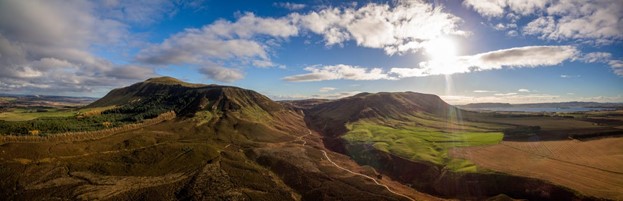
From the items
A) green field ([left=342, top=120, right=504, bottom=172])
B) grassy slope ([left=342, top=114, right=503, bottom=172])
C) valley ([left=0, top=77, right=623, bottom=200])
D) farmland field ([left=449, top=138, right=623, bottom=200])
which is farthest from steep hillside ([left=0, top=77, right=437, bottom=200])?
farmland field ([left=449, top=138, right=623, bottom=200])

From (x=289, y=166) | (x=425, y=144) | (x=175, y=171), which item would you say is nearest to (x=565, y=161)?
(x=425, y=144)

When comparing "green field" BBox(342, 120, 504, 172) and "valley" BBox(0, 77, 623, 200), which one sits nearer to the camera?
"valley" BBox(0, 77, 623, 200)

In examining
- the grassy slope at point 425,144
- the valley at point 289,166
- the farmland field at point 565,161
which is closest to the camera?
the farmland field at point 565,161

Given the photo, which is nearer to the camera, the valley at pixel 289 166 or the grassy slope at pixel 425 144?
the valley at pixel 289 166

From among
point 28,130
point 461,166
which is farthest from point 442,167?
point 28,130

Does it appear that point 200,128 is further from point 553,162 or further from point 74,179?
point 553,162

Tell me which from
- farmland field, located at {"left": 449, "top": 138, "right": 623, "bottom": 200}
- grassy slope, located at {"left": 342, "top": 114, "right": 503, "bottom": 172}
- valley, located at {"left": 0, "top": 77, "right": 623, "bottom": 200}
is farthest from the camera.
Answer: grassy slope, located at {"left": 342, "top": 114, "right": 503, "bottom": 172}

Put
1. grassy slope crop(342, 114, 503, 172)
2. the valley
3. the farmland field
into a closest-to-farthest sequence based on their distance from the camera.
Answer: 1. the farmland field
2. the valley
3. grassy slope crop(342, 114, 503, 172)

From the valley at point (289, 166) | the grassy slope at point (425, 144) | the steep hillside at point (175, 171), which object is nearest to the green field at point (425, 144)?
the grassy slope at point (425, 144)

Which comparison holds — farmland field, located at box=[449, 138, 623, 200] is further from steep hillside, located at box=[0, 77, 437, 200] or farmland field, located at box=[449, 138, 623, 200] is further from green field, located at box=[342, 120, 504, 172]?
steep hillside, located at box=[0, 77, 437, 200]

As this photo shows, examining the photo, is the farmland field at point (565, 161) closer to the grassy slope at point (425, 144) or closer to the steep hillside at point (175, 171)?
the grassy slope at point (425, 144)

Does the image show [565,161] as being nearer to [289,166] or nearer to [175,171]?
[289,166]
